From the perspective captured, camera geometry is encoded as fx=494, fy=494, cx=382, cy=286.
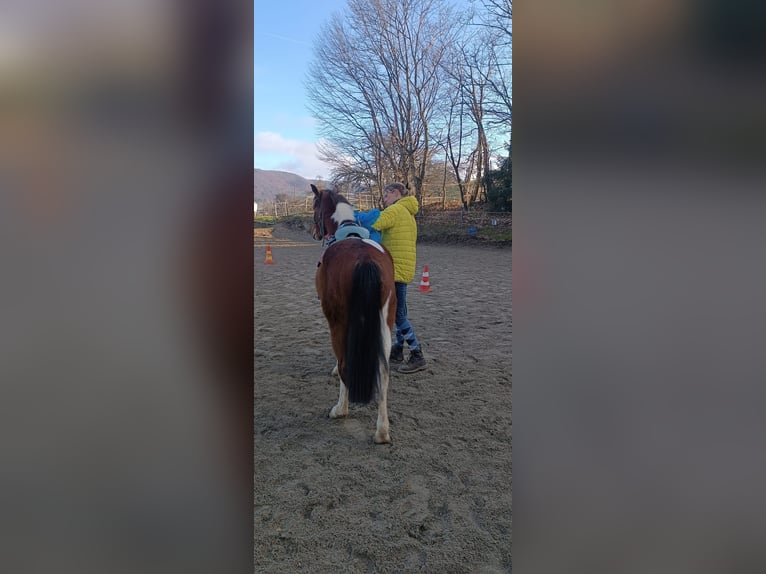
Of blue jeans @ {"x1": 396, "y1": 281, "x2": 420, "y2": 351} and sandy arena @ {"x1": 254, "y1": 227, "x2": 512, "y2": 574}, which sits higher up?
blue jeans @ {"x1": 396, "y1": 281, "x2": 420, "y2": 351}

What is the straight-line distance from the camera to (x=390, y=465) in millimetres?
2615

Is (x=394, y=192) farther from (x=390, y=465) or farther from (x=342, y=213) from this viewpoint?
(x=390, y=465)

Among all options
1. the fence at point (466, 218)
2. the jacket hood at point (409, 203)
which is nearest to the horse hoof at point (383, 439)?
the jacket hood at point (409, 203)

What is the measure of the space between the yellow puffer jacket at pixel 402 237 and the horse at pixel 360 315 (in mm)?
608

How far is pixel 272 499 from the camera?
2.28 m

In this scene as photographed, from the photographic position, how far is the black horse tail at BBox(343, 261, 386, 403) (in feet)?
9.46

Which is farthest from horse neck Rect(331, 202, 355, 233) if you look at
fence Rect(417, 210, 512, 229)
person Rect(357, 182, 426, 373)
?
fence Rect(417, 210, 512, 229)

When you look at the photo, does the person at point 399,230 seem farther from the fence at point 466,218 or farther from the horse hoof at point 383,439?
the fence at point 466,218

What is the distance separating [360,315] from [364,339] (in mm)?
143

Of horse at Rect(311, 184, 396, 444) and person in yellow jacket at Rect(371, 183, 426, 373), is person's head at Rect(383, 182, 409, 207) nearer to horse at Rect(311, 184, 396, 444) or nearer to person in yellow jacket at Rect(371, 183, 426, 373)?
person in yellow jacket at Rect(371, 183, 426, 373)

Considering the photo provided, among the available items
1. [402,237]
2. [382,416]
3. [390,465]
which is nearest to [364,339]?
[382,416]

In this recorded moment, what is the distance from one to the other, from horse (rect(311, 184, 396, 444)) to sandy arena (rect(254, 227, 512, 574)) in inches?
11.0

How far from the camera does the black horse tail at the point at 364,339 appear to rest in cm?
288
